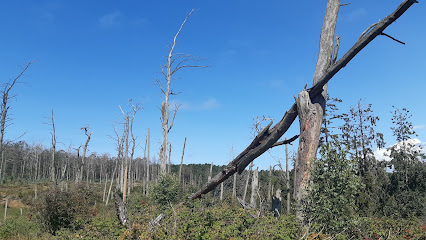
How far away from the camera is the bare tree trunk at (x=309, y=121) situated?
8019 millimetres

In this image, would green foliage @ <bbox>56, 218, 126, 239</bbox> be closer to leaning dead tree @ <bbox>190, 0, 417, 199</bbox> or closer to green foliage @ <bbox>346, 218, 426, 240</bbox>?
leaning dead tree @ <bbox>190, 0, 417, 199</bbox>

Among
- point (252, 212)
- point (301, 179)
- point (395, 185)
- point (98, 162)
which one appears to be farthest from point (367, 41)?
point (98, 162)

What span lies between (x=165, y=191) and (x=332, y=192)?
38.9 ft

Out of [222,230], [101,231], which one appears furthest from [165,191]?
[222,230]

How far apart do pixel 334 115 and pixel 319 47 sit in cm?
1539

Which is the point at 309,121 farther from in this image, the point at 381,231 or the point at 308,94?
the point at 381,231

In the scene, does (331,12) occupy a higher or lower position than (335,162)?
higher

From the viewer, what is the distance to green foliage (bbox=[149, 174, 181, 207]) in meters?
17.5

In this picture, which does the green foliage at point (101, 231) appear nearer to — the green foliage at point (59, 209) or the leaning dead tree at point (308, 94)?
the leaning dead tree at point (308, 94)

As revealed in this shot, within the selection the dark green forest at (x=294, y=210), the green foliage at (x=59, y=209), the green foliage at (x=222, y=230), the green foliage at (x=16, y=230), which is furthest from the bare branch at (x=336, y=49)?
the green foliage at (x=16, y=230)

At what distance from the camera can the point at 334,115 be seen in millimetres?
23109

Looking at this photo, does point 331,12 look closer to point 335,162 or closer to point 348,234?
point 335,162

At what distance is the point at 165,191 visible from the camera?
1762cm

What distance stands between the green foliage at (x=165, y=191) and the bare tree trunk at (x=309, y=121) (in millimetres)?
10539
